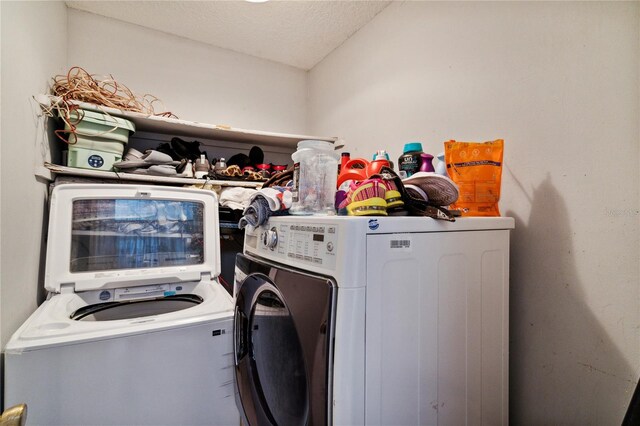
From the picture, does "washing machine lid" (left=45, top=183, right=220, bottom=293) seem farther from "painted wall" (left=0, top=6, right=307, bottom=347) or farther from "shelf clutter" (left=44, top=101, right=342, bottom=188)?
"shelf clutter" (left=44, top=101, right=342, bottom=188)

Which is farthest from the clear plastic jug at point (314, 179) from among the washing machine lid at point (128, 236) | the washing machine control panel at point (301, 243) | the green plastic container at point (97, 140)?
the green plastic container at point (97, 140)

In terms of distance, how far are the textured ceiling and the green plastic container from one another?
838 mm

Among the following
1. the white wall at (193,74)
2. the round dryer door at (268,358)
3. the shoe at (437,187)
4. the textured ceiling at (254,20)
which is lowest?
the round dryer door at (268,358)

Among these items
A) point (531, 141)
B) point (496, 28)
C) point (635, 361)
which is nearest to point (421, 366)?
point (635, 361)

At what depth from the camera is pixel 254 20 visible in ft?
6.16

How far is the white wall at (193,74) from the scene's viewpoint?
186cm

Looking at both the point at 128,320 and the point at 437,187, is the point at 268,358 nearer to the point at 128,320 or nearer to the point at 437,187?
the point at 128,320

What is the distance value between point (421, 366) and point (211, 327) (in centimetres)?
76

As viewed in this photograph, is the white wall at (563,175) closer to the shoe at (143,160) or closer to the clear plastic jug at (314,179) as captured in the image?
the clear plastic jug at (314,179)

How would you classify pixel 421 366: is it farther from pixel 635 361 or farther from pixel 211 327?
pixel 211 327

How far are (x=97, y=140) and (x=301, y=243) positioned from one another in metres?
1.43

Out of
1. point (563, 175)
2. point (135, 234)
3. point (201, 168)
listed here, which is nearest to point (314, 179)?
point (563, 175)

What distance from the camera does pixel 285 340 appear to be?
875 millimetres

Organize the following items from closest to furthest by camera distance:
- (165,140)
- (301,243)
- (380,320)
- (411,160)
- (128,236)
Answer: (380,320) → (301,243) → (411,160) → (128,236) → (165,140)
